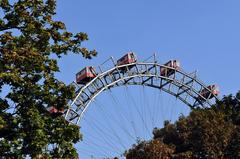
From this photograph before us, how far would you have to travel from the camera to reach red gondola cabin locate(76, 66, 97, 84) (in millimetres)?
53344

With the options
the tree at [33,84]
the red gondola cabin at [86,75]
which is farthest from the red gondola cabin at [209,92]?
the tree at [33,84]

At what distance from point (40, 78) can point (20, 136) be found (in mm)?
2680

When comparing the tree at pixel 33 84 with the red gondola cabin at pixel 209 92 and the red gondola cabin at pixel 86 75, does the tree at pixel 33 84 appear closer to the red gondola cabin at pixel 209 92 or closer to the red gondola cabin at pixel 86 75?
the red gondola cabin at pixel 86 75

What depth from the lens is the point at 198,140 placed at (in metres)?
43.1

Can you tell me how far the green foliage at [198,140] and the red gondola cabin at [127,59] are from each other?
11346 mm

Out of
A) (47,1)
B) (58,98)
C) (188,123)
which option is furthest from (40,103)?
(188,123)

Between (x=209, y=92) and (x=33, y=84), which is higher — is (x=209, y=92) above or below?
above

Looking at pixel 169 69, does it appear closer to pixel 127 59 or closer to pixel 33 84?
pixel 127 59

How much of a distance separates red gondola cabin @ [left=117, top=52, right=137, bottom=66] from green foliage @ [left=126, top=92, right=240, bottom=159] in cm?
1135

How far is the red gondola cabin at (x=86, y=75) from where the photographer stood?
5334 cm

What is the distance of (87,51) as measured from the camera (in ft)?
77.5

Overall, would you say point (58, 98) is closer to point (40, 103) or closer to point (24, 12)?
point (40, 103)

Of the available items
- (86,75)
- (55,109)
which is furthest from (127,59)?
(55,109)

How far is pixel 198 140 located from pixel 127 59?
52.3 feet
